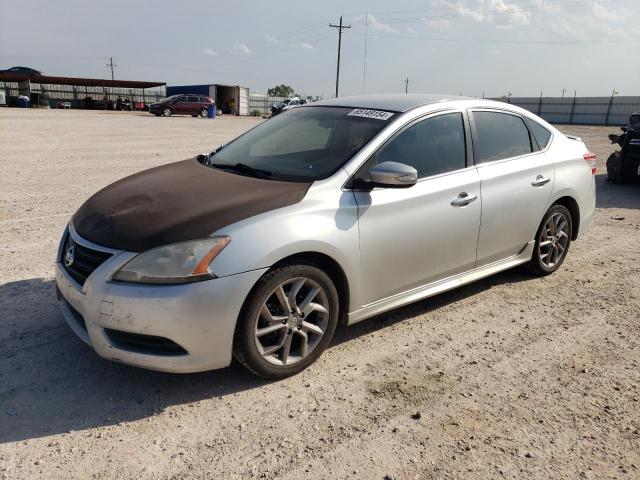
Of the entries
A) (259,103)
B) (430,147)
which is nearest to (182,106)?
(259,103)

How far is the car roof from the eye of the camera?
13.1 feet

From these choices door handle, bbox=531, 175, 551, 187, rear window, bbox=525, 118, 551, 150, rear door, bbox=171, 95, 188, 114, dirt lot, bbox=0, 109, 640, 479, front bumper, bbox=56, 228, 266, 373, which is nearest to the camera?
dirt lot, bbox=0, 109, 640, 479

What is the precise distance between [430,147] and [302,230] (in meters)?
1.38

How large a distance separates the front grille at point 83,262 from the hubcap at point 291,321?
945 millimetres

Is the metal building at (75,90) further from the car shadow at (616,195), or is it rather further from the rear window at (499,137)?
the rear window at (499,137)

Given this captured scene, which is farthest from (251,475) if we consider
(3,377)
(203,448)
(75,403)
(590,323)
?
(590,323)

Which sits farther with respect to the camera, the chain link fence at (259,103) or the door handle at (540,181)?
the chain link fence at (259,103)

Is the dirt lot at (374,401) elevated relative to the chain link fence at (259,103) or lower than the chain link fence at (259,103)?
lower

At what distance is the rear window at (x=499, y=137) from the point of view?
4.25 meters

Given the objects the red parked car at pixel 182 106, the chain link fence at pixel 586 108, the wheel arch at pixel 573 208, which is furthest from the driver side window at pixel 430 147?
the chain link fence at pixel 586 108

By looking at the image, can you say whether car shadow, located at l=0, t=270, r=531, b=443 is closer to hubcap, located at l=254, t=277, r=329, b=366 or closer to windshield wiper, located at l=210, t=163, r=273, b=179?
hubcap, located at l=254, t=277, r=329, b=366

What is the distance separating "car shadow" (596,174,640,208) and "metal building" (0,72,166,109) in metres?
50.0

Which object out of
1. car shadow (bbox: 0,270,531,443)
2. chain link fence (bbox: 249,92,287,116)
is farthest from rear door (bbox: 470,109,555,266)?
chain link fence (bbox: 249,92,287,116)

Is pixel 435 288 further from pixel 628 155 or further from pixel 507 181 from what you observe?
pixel 628 155
